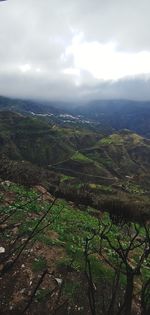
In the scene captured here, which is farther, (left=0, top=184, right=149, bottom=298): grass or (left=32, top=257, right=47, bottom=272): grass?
(left=0, top=184, right=149, bottom=298): grass

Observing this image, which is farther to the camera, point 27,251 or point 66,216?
point 66,216

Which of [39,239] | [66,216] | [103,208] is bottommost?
[103,208]

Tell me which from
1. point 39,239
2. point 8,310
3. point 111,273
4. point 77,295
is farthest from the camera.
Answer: point 39,239

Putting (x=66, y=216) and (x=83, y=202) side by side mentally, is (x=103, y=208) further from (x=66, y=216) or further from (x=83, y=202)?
(x=66, y=216)

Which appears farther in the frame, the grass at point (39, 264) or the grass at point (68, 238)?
the grass at point (68, 238)

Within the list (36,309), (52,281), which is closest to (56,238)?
(52,281)

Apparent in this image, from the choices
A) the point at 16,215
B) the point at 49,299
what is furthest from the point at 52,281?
the point at 16,215

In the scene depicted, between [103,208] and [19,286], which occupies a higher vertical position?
[19,286]

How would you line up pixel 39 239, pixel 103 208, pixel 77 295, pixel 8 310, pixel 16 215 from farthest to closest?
pixel 103 208 < pixel 16 215 < pixel 39 239 < pixel 77 295 < pixel 8 310

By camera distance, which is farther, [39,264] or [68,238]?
[68,238]

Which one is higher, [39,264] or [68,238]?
[39,264]
